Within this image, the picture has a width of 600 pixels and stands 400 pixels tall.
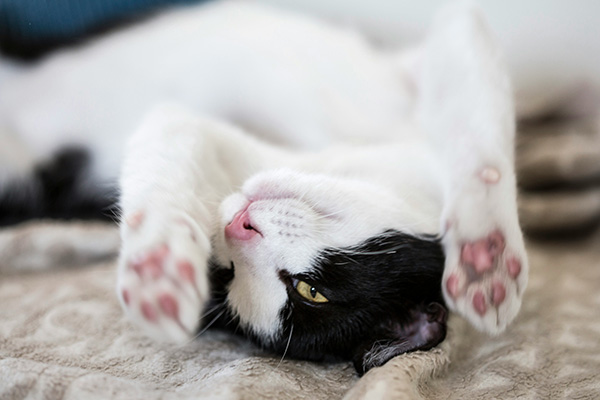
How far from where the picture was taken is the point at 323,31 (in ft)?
5.09

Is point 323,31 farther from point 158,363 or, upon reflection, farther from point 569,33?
point 158,363

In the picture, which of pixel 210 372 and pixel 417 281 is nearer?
pixel 210 372

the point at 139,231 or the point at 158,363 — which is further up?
the point at 139,231

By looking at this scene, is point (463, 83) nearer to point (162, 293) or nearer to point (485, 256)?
point (485, 256)

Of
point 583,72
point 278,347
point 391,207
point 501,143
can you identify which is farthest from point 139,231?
point 583,72

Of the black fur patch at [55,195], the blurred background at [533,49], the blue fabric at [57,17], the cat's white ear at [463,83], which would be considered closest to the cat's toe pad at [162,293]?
the cat's white ear at [463,83]

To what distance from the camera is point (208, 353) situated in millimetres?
902

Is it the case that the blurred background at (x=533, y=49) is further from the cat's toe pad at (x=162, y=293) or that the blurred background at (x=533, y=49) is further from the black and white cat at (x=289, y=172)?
the cat's toe pad at (x=162, y=293)

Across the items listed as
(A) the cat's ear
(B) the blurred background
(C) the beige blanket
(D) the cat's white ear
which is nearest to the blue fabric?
(B) the blurred background

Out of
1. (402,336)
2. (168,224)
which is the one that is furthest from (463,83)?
(168,224)

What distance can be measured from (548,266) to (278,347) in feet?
2.56

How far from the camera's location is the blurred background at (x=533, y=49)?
1461mm

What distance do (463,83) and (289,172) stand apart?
462 mm

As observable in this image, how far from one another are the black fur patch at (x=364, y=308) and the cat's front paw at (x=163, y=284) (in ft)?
0.78
